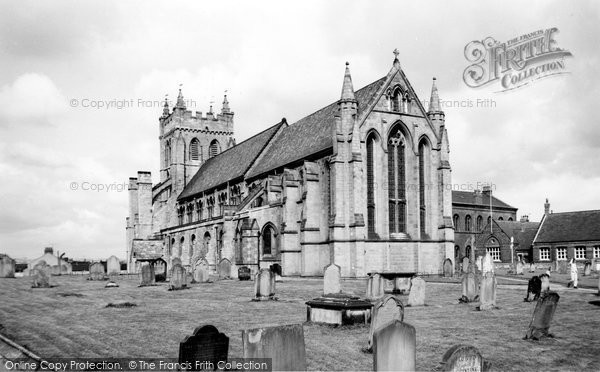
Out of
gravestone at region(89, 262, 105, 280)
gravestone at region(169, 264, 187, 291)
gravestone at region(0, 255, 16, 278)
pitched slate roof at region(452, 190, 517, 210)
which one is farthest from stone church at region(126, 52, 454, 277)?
pitched slate roof at region(452, 190, 517, 210)

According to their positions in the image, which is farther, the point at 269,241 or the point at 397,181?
the point at 269,241

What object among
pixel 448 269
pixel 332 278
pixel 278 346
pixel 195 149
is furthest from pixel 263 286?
pixel 195 149

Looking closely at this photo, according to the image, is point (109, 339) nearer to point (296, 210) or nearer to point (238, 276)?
point (238, 276)

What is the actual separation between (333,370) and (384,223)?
2771 cm

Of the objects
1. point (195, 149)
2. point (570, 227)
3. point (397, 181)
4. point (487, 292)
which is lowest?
point (487, 292)

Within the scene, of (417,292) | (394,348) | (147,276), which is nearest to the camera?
(394,348)

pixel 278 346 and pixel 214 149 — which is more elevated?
pixel 214 149

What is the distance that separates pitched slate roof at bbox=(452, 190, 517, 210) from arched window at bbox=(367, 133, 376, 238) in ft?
137

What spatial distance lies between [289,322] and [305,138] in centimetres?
3067

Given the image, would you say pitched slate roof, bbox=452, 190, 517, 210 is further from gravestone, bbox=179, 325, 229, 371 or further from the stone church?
gravestone, bbox=179, 325, 229, 371

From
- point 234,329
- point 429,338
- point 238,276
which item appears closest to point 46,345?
point 234,329

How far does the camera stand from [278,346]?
873 centimetres

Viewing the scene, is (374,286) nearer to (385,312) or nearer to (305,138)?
(385,312)

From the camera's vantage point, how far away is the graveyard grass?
11.3 metres
